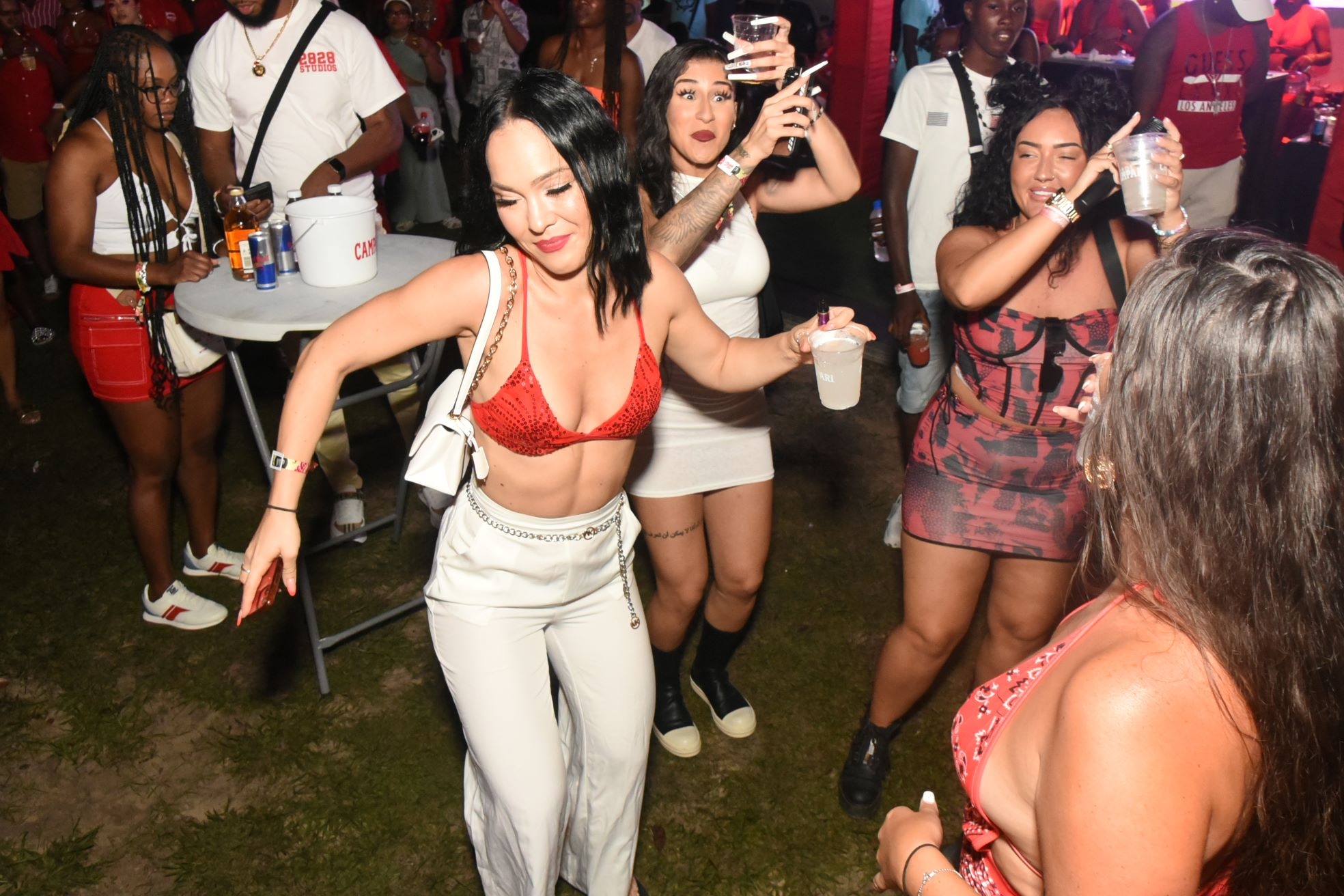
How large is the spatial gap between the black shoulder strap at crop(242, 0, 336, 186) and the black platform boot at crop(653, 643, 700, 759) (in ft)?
8.39

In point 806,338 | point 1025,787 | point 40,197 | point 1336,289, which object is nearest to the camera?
point 1336,289

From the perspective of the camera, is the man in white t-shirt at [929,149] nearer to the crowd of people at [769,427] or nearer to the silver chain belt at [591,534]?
the crowd of people at [769,427]

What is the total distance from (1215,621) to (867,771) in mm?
1952

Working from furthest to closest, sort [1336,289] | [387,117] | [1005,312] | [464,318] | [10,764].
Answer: [387,117], [10,764], [1005,312], [464,318], [1336,289]

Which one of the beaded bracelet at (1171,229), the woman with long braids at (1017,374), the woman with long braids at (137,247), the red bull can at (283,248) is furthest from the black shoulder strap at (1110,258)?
the woman with long braids at (137,247)

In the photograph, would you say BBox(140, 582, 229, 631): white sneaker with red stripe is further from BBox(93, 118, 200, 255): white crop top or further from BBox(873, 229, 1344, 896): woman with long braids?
BBox(873, 229, 1344, 896): woman with long braids

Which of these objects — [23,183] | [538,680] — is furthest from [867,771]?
[23,183]

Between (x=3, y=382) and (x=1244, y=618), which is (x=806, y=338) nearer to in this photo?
(x=1244, y=618)

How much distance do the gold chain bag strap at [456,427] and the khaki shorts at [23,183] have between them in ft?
20.4

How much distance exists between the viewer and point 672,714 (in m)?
3.31

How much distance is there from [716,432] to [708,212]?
0.63 m

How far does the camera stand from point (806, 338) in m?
2.26

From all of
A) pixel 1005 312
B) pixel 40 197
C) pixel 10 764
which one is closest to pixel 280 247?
pixel 10 764

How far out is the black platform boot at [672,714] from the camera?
129 inches
